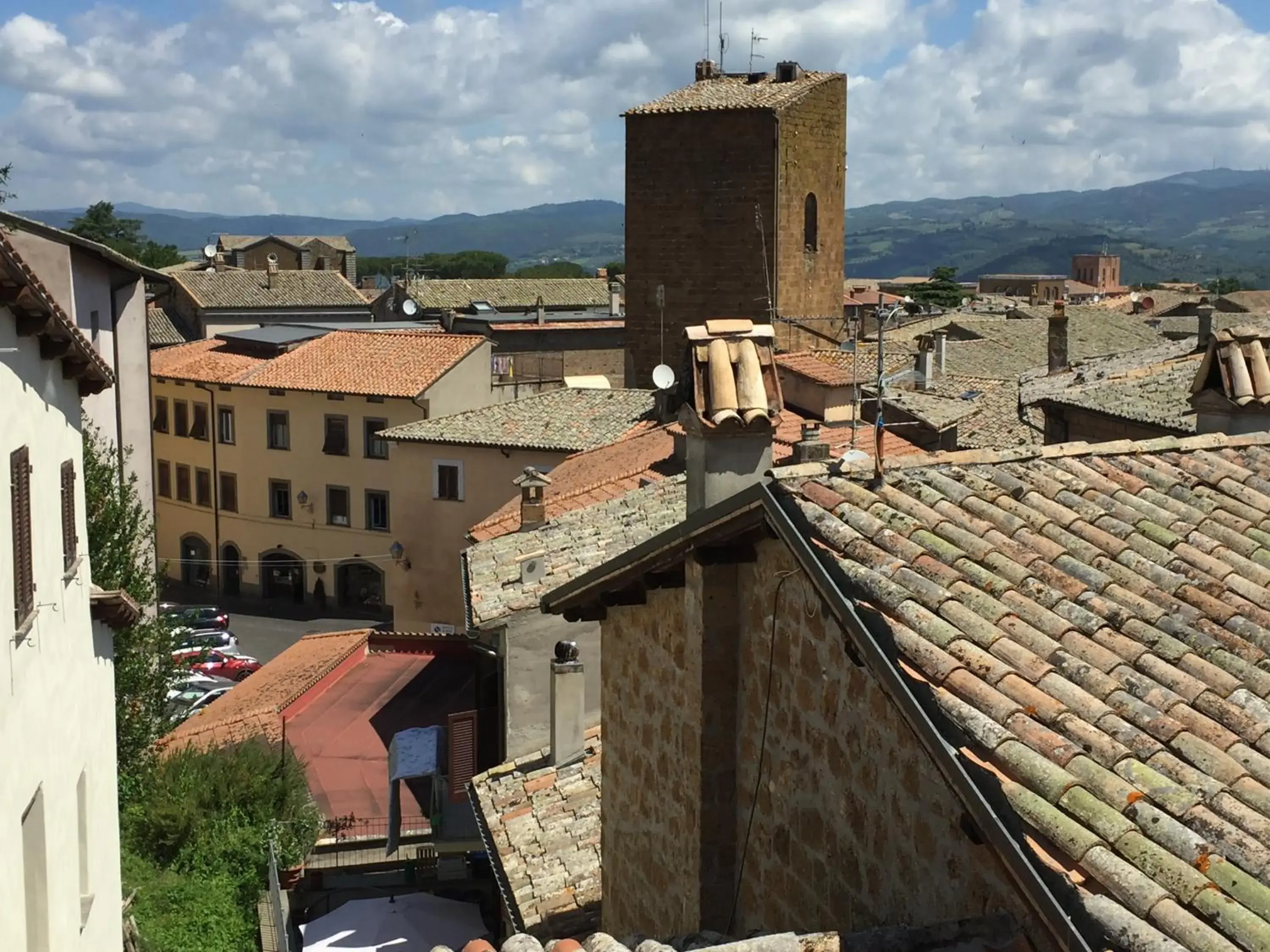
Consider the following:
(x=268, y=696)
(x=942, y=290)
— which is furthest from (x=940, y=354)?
(x=942, y=290)

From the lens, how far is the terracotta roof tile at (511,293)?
6844 centimetres

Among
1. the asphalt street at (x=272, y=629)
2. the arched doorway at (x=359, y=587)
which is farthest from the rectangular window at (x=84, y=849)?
the arched doorway at (x=359, y=587)

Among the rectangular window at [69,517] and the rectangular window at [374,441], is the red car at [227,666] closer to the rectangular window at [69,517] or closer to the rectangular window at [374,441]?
the rectangular window at [374,441]

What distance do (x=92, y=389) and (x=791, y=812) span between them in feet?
25.6

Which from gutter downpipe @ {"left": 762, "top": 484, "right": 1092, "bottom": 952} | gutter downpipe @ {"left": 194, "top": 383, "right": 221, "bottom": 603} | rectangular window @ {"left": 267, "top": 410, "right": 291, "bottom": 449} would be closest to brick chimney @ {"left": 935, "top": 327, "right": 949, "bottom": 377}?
rectangular window @ {"left": 267, "top": 410, "right": 291, "bottom": 449}

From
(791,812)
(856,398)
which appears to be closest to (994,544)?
(791,812)

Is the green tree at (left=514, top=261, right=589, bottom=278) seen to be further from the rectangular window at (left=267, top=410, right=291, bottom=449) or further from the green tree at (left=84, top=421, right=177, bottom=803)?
the green tree at (left=84, top=421, right=177, bottom=803)

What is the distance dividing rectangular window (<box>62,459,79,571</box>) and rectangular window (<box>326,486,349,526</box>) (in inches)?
1134

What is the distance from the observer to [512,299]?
68.8m

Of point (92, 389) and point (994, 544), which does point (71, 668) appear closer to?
A: point (92, 389)

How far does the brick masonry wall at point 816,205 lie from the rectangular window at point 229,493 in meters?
17.7

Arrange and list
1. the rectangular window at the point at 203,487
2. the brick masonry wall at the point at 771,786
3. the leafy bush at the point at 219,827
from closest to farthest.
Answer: the brick masonry wall at the point at 771,786 → the leafy bush at the point at 219,827 → the rectangular window at the point at 203,487

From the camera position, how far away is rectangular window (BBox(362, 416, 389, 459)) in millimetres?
38688

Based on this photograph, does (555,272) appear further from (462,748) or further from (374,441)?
(462,748)
